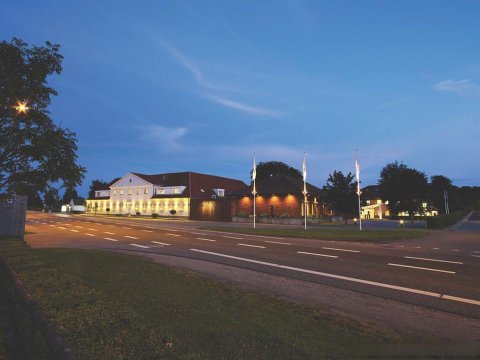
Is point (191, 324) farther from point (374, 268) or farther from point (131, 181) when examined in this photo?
point (131, 181)

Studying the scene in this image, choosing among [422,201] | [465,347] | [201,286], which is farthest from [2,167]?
[422,201]

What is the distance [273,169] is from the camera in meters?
90.8

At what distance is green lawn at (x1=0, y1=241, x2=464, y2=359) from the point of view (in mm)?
4531

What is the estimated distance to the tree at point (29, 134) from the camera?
408 inches

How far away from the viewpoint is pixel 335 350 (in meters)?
4.98

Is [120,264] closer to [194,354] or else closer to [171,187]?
[194,354]

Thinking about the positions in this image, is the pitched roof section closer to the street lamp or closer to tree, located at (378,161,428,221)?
tree, located at (378,161,428,221)

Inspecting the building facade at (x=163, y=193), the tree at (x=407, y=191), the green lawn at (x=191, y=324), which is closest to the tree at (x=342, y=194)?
the tree at (x=407, y=191)

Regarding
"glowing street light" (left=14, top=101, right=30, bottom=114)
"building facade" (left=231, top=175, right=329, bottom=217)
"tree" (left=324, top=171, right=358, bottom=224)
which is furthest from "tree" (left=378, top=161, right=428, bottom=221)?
"glowing street light" (left=14, top=101, right=30, bottom=114)

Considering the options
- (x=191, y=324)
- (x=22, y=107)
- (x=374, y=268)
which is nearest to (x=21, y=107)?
(x=22, y=107)

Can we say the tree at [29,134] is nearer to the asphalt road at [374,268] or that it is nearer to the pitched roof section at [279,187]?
the asphalt road at [374,268]

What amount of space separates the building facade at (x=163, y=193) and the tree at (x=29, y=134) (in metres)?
49.1

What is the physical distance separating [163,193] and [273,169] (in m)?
31.0

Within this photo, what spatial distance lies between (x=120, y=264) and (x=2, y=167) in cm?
494
